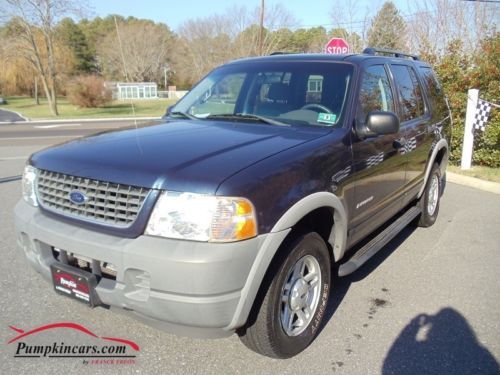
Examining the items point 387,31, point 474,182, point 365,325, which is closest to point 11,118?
point 387,31

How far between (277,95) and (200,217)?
69.0 inches

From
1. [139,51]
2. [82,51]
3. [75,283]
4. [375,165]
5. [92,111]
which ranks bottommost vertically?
[92,111]

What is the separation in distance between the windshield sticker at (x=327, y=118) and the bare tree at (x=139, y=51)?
207 ft

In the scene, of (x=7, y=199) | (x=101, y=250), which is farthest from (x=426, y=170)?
(x=7, y=199)

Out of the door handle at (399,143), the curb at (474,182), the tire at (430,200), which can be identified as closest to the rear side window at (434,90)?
the tire at (430,200)

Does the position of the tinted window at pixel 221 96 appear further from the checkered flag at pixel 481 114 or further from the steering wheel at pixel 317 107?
the checkered flag at pixel 481 114

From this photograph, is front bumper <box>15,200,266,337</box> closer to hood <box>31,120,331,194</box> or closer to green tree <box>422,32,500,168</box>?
hood <box>31,120,331,194</box>

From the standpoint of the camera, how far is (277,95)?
3594 millimetres

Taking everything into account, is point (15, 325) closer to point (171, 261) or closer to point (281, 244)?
point (171, 261)

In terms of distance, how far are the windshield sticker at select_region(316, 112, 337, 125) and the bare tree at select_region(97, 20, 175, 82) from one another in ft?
207

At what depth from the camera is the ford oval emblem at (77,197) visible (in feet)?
8.04

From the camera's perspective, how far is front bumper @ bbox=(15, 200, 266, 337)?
83.9 inches

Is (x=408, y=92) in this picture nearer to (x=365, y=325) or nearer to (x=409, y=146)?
(x=409, y=146)

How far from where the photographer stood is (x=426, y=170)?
493 cm
